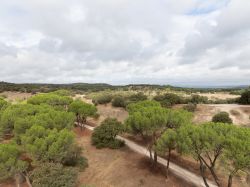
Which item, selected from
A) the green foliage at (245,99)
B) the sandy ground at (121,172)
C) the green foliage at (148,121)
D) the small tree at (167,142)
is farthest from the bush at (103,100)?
the small tree at (167,142)

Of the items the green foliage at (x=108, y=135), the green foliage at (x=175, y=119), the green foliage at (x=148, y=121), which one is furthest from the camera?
the green foliage at (x=108, y=135)

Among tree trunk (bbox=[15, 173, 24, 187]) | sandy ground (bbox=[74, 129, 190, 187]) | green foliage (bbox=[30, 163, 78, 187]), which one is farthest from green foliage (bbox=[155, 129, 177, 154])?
tree trunk (bbox=[15, 173, 24, 187])

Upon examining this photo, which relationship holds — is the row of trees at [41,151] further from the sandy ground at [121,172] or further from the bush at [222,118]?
the bush at [222,118]

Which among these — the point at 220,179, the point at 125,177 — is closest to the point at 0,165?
the point at 125,177

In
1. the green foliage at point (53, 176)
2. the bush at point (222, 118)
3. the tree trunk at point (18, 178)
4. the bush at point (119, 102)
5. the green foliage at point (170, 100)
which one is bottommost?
the tree trunk at point (18, 178)

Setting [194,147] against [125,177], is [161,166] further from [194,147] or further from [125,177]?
[194,147]
